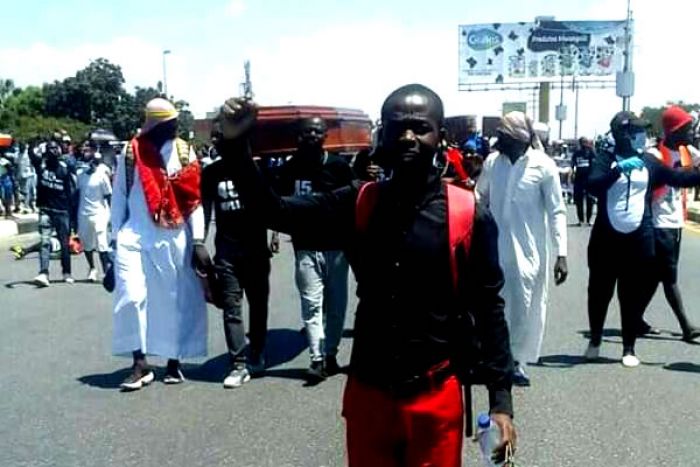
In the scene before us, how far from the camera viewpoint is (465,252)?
132 inches

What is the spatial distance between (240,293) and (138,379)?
954 mm

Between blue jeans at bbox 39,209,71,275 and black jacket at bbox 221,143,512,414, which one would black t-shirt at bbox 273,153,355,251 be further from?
blue jeans at bbox 39,209,71,275

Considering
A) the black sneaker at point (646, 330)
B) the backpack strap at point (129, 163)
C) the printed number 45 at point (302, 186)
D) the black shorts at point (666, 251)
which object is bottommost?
the black sneaker at point (646, 330)

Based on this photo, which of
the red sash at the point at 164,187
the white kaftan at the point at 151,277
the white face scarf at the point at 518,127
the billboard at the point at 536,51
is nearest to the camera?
the white face scarf at the point at 518,127

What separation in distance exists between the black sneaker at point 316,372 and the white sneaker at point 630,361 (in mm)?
2261

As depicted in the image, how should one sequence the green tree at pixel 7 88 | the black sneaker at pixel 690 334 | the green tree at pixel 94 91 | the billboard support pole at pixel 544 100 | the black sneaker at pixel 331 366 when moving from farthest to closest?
the green tree at pixel 7 88 < the green tree at pixel 94 91 < the billboard support pole at pixel 544 100 < the black sneaker at pixel 690 334 < the black sneaker at pixel 331 366

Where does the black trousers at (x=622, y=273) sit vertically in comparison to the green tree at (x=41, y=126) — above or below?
above

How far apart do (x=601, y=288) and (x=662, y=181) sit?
0.94m

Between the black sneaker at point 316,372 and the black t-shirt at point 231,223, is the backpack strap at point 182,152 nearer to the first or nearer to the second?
the black t-shirt at point 231,223

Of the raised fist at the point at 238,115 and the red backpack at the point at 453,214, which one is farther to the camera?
the red backpack at the point at 453,214

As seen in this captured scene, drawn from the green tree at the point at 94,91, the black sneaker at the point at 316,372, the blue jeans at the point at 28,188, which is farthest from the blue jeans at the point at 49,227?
the green tree at the point at 94,91

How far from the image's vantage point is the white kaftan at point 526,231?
7172mm

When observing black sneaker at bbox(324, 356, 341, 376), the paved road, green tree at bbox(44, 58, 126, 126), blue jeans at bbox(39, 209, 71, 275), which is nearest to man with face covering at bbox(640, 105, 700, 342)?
the paved road

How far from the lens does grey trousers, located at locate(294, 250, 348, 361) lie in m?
7.69
